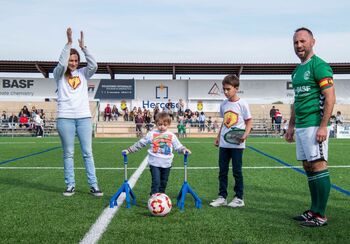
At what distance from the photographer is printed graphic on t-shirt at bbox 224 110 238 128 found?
17.0ft

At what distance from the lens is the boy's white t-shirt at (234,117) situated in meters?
5.16

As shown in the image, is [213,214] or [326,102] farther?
[213,214]

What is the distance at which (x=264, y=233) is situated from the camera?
3803 mm

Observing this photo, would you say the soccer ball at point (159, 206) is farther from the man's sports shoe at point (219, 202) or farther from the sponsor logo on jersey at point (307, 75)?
the sponsor logo on jersey at point (307, 75)

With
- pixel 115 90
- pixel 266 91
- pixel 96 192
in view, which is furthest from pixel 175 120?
pixel 96 192

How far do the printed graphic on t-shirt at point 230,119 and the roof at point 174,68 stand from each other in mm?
32667

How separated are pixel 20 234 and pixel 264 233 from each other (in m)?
2.24

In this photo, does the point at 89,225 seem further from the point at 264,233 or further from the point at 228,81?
the point at 228,81

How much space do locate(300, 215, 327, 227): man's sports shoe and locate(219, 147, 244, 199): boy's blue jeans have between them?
1.13 m

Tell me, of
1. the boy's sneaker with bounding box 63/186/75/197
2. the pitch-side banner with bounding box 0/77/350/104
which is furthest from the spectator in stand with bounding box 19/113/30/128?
the boy's sneaker with bounding box 63/186/75/197

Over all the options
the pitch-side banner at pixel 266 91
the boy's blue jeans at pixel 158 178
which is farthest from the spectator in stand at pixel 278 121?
the boy's blue jeans at pixel 158 178

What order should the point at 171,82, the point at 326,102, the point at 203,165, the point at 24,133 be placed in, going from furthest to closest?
the point at 171,82, the point at 24,133, the point at 203,165, the point at 326,102

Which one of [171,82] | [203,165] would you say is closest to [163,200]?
[203,165]

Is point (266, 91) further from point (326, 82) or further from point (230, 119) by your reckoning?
point (326, 82)
